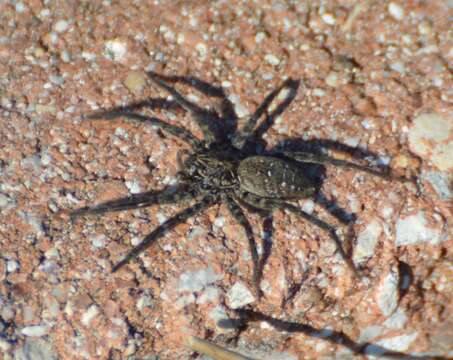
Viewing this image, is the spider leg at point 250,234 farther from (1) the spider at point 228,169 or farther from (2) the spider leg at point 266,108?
(2) the spider leg at point 266,108

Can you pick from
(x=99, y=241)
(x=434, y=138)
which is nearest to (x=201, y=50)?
(x=99, y=241)

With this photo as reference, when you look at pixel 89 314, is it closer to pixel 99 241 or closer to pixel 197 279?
pixel 99 241

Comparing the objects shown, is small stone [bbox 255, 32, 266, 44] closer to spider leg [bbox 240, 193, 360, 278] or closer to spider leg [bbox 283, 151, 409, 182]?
spider leg [bbox 283, 151, 409, 182]

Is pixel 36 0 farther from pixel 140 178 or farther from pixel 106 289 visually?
pixel 106 289

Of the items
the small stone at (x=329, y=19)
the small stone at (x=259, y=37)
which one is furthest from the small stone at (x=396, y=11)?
the small stone at (x=259, y=37)

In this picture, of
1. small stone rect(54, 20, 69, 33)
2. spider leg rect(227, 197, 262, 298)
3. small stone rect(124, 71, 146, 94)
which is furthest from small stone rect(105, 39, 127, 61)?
spider leg rect(227, 197, 262, 298)

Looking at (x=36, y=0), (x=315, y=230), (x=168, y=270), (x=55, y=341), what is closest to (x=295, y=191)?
(x=315, y=230)
